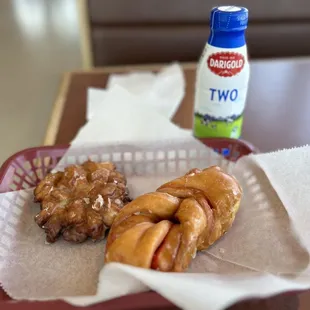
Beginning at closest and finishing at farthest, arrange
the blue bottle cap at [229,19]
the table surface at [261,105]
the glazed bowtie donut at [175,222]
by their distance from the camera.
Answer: the glazed bowtie donut at [175,222] < the blue bottle cap at [229,19] < the table surface at [261,105]

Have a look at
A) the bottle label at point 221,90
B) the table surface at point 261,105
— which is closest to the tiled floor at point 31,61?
the table surface at point 261,105

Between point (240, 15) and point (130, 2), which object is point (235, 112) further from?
point (130, 2)

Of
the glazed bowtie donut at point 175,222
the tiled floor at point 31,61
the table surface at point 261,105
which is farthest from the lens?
the tiled floor at point 31,61

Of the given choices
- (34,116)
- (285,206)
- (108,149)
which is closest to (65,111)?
(108,149)

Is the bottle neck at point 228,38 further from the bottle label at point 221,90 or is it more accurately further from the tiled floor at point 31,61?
the tiled floor at point 31,61

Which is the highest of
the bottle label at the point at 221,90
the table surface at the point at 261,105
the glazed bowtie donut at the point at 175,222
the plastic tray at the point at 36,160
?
the bottle label at the point at 221,90

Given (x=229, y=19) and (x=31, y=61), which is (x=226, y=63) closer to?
(x=229, y=19)

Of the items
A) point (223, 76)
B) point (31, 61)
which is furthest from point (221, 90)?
point (31, 61)

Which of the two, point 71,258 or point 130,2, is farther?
point 130,2
